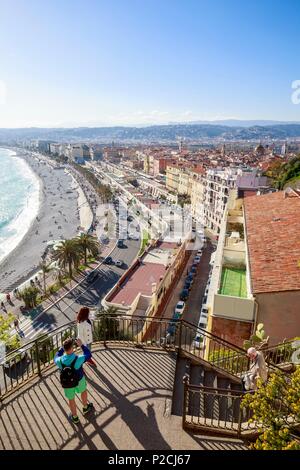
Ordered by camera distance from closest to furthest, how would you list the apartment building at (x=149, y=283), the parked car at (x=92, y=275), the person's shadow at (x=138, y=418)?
the person's shadow at (x=138, y=418)
the apartment building at (x=149, y=283)
the parked car at (x=92, y=275)

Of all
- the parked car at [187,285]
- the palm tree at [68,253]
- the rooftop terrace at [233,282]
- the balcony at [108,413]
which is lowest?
the parked car at [187,285]

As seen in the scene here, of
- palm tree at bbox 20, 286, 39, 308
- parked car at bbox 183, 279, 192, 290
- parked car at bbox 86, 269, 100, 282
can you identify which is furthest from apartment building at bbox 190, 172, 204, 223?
palm tree at bbox 20, 286, 39, 308

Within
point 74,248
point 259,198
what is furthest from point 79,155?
point 259,198

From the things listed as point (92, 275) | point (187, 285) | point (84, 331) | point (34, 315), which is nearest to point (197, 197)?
point (92, 275)

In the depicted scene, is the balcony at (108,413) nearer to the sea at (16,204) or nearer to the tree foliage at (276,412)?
the tree foliage at (276,412)

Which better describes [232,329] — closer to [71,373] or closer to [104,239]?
[71,373]

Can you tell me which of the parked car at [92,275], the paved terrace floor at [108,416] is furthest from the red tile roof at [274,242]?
the parked car at [92,275]

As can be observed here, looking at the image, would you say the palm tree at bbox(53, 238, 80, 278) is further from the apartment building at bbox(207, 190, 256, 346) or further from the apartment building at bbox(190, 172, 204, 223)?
the apartment building at bbox(190, 172, 204, 223)
